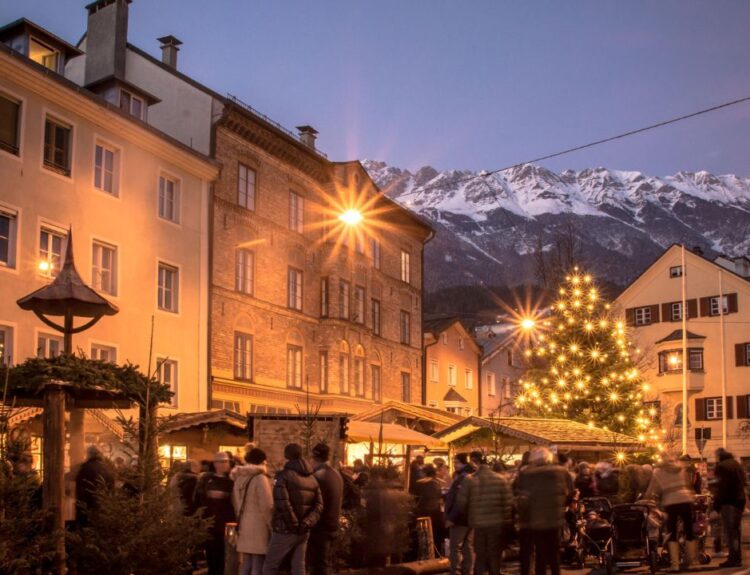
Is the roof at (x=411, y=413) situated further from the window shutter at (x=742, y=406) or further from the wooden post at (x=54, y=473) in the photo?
the window shutter at (x=742, y=406)

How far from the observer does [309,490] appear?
11.0m

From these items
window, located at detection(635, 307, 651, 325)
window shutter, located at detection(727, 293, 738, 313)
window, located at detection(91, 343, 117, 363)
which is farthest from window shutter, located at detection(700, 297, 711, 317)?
window, located at detection(91, 343, 117, 363)

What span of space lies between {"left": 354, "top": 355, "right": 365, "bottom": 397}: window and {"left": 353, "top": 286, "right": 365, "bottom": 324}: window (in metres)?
1.51

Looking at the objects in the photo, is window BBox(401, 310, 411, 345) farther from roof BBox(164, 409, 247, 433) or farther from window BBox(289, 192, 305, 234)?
roof BBox(164, 409, 247, 433)

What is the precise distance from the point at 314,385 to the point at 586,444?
1280cm

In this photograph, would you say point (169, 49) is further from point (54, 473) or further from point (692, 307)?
point (692, 307)

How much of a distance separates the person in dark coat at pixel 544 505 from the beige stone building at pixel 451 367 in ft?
115

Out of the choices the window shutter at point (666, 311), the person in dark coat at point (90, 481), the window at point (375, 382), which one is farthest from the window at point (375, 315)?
the person in dark coat at point (90, 481)

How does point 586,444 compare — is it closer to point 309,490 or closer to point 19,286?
point 19,286

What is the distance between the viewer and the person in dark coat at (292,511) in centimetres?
1091

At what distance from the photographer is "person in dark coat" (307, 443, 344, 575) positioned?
11469 mm

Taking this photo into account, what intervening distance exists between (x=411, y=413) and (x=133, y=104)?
12.3 m

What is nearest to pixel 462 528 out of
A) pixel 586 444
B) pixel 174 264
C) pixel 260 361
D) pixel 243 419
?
pixel 243 419

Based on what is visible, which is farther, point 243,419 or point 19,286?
point 19,286
